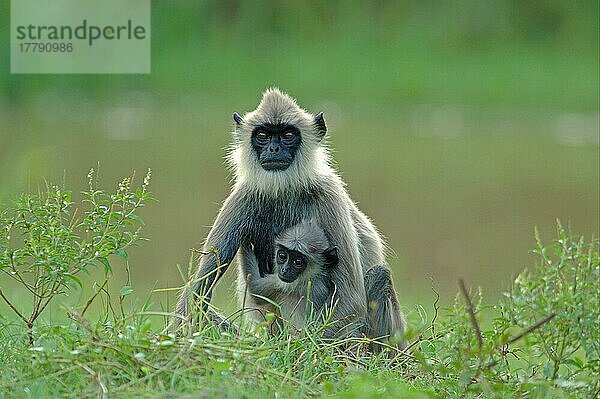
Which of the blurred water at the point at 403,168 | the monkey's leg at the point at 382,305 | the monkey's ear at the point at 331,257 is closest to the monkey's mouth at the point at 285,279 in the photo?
the monkey's ear at the point at 331,257

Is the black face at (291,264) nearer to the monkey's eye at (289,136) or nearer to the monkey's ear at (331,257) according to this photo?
the monkey's ear at (331,257)

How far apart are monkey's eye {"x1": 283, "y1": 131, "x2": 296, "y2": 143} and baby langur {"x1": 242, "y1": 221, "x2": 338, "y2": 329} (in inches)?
18.2

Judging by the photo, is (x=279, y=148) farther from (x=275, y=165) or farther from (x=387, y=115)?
(x=387, y=115)

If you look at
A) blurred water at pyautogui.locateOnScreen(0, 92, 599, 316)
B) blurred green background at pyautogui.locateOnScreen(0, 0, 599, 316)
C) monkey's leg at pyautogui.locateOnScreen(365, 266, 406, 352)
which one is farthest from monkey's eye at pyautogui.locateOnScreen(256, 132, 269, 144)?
blurred green background at pyautogui.locateOnScreen(0, 0, 599, 316)

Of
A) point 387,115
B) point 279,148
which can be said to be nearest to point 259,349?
point 279,148

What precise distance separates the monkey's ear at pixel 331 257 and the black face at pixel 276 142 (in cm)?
52

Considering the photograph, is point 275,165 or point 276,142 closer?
point 275,165

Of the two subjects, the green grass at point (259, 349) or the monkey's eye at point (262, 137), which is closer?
the green grass at point (259, 349)

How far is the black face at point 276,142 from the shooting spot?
21.8 ft

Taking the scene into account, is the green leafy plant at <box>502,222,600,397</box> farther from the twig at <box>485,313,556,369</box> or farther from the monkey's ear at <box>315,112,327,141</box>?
the monkey's ear at <box>315,112,327,141</box>

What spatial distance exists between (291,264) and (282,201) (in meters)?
0.43

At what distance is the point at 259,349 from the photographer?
5086 mm

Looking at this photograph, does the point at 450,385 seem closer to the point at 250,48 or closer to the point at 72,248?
the point at 72,248

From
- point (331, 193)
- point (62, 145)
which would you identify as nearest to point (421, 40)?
point (62, 145)
